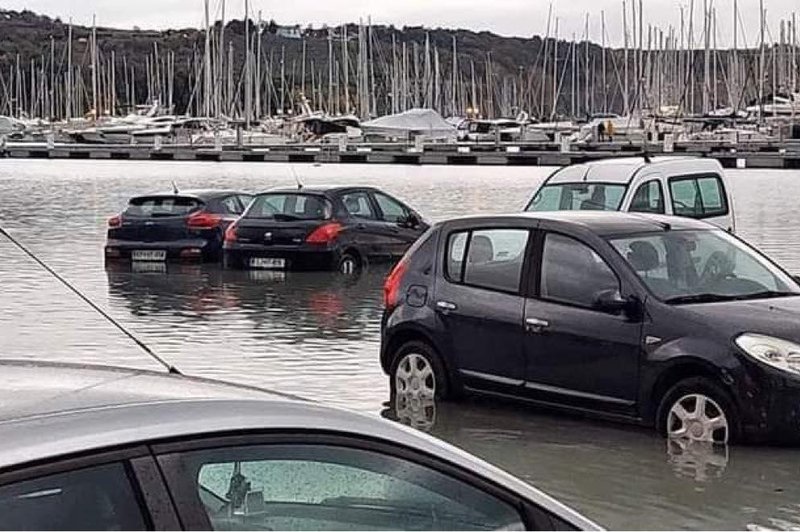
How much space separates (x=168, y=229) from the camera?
78.4 ft

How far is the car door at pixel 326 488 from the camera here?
3049 millimetres

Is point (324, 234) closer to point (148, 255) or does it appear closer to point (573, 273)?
point (148, 255)

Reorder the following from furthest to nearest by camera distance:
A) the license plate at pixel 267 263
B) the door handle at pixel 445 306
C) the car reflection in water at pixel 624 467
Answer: the license plate at pixel 267 263 → the door handle at pixel 445 306 → the car reflection in water at pixel 624 467

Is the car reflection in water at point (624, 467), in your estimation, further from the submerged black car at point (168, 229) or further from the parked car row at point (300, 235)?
the submerged black car at point (168, 229)

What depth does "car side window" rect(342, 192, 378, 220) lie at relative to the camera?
74.2 ft

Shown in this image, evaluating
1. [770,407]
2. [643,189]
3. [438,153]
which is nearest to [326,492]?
[770,407]

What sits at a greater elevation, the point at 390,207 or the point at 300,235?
the point at 390,207

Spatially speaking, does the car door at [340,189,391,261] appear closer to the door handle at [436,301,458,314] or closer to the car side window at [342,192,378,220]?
the car side window at [342,192,378,220]

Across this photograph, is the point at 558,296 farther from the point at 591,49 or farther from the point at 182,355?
the point at 591,49

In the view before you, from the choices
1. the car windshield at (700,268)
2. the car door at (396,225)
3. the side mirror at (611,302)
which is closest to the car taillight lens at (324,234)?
the car door at (396,225)

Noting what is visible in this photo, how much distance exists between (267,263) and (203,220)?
7.17 feet

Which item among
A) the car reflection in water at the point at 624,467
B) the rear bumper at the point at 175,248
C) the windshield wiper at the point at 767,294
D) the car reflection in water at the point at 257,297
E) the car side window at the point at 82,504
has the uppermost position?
the car side window at the point at 82,504

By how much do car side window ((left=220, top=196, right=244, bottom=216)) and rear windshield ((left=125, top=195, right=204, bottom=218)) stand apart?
1.71ft

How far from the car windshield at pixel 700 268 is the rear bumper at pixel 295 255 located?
11685 millimetres
